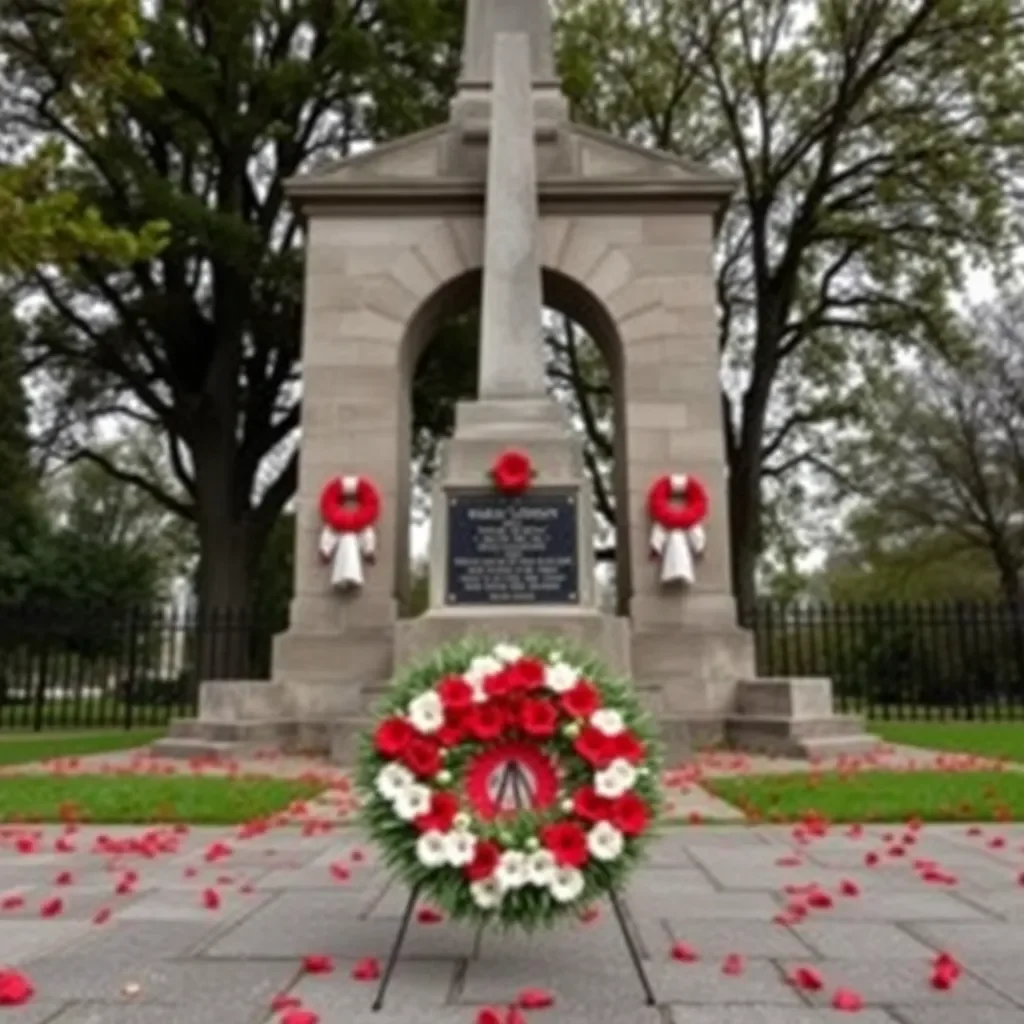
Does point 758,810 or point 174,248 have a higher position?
point 174,248

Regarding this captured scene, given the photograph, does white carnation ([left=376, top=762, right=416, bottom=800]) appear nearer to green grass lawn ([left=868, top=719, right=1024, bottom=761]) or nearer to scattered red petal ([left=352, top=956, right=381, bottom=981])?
scattered red petal ([left=352, top=956, right=381, bottom=981])

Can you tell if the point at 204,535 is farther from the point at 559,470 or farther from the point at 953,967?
the point at 953,967

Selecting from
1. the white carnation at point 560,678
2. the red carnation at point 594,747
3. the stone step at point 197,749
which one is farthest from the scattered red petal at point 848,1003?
the stone step at point 197,749

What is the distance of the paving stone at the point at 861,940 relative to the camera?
4352mm

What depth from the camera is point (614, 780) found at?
13.0 ft

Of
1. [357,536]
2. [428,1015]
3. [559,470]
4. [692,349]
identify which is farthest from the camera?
[692,349]

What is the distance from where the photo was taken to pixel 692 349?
15742mm

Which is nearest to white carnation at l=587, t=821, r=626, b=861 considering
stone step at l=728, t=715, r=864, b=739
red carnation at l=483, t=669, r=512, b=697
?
red carnation at l=483, t=669, r=512, b=697

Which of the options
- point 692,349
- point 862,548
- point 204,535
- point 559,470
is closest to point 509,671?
point 559,470

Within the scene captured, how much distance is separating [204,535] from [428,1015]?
22.4 m

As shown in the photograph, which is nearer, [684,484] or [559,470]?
[559,470]

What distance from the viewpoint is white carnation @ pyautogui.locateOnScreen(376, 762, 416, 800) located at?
400 centimetres

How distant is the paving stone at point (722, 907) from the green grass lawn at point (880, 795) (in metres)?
2.69

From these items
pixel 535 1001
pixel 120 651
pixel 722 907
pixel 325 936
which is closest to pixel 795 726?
pixel 722 907
